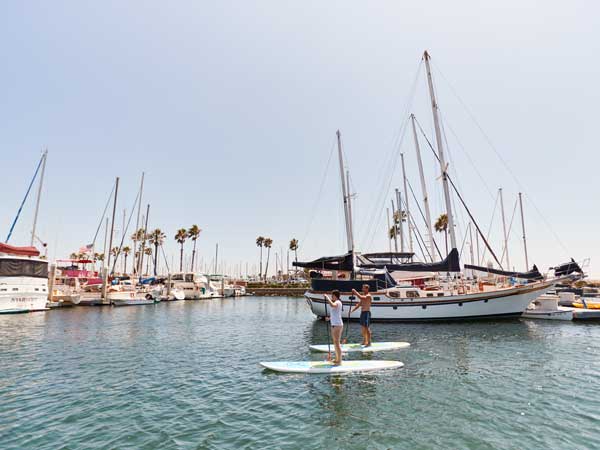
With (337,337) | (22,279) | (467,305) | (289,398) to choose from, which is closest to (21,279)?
(22,279)

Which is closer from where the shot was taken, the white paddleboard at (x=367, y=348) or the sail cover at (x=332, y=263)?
the white paddleboard at (x=367, y=348)

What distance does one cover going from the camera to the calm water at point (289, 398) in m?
6.79

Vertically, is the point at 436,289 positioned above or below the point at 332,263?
below

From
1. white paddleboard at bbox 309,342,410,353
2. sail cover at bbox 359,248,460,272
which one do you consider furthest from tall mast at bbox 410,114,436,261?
white paddleboard at bbox 309,342,410,353

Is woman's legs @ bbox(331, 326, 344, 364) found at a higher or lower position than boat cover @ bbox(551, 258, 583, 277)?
lower

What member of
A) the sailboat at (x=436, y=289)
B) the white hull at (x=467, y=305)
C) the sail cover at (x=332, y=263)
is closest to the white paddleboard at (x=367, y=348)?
the sailboat at (x=436, y=289)

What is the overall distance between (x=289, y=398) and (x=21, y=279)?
115ft

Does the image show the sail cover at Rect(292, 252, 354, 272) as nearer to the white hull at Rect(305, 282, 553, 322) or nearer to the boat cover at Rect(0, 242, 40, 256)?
the white hull at Rect(305, 282, 553, 322)

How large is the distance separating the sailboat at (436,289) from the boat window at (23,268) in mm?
26594

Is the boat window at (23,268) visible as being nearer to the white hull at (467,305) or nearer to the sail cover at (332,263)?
the sail cover at (332,263)

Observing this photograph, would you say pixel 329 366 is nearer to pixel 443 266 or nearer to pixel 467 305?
pixel 443 266

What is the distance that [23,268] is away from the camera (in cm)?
3169

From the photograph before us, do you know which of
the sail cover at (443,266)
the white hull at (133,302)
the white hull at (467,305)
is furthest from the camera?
the white hull at (133,302)

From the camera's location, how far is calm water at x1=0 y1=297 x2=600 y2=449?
22.3 feet
